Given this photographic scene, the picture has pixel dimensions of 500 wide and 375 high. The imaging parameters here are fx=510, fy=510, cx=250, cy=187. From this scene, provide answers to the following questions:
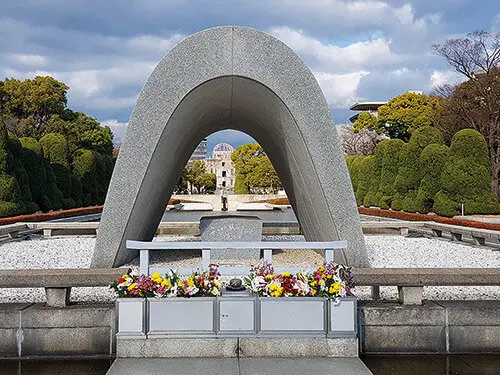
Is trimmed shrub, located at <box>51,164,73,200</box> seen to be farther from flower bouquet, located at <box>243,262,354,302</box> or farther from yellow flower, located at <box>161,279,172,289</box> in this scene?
flower bouquet, located at <box>243,262,354,302</box>

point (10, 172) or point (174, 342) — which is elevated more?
point (10, 172)

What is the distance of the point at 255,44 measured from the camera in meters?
7.31

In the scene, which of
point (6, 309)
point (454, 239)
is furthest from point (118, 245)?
point (454, 239)

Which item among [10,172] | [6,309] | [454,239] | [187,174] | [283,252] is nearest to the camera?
[6,309]

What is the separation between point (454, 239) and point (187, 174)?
189 ft

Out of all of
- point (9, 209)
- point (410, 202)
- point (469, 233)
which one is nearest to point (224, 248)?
point (469, 233)

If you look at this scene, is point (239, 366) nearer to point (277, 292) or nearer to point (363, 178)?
point (277, 292)

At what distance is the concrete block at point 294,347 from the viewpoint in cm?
482

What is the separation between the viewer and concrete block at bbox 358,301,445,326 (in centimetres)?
532

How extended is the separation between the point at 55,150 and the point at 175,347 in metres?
25.2

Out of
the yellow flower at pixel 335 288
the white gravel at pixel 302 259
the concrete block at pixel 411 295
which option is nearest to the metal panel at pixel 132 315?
the yellow flower at pixel 335 288

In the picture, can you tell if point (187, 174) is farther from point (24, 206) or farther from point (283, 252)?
point (283, 252)

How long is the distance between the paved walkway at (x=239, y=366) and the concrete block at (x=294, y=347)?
65 millimetres

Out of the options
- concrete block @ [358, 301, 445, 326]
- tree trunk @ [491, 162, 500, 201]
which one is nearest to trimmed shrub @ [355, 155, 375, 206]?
tree trunk @ [491, 162, 500, 201]
